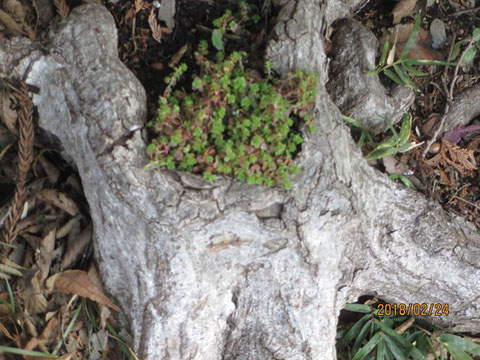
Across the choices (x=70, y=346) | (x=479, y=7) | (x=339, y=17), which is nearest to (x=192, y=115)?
(x=339, y=17)

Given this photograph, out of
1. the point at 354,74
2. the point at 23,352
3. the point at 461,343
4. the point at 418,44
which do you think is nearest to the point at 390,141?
the point at 354,74

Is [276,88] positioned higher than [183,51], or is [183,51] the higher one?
[183,51]

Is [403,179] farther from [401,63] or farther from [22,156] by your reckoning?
[22,156]

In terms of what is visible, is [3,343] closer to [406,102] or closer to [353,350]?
[353,350]

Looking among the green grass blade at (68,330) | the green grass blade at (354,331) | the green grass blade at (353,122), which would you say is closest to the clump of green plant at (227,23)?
the green grass blade at (353,122)
